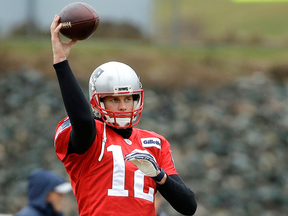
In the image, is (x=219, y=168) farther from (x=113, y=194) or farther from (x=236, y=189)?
(x=113, y=194)

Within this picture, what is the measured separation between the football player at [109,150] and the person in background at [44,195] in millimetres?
1788

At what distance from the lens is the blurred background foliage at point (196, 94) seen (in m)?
8.94

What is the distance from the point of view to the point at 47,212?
14.0 ft

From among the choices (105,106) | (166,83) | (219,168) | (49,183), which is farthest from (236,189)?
(105,106)

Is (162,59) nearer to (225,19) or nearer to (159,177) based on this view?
(225,19)

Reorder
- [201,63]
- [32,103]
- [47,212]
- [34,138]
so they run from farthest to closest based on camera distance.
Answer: [201,63] < [32,103] < [34,138] < [47,212]

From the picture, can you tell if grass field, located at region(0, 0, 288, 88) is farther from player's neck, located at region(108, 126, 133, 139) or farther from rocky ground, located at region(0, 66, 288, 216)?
player's neck, located at region(108, 126, 133, 139)

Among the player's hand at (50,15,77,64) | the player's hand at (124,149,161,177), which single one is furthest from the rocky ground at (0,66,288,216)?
the player's hand at (50,15,77,64)

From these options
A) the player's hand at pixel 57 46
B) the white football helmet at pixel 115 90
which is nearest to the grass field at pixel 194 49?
the white football helmet at pixel 115 90

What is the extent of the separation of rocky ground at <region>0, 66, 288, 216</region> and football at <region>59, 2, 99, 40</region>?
6.08 metres

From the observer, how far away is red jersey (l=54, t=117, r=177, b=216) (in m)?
2.43

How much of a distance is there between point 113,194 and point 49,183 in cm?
221

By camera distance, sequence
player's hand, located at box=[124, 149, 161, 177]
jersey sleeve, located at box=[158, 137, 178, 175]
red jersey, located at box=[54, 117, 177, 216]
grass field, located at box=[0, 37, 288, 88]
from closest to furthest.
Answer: player's hand, located at box=[124, 149, 161, 177] → red jersey, located at box=[54, 117, 177, 216] → jersey sleeve, located at box=[158, 137, 178, 175] → grass field, located at box=[0, 37, 288, 88]

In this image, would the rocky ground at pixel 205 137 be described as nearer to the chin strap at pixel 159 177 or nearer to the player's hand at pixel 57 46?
the chin strap at pixel 159 177
